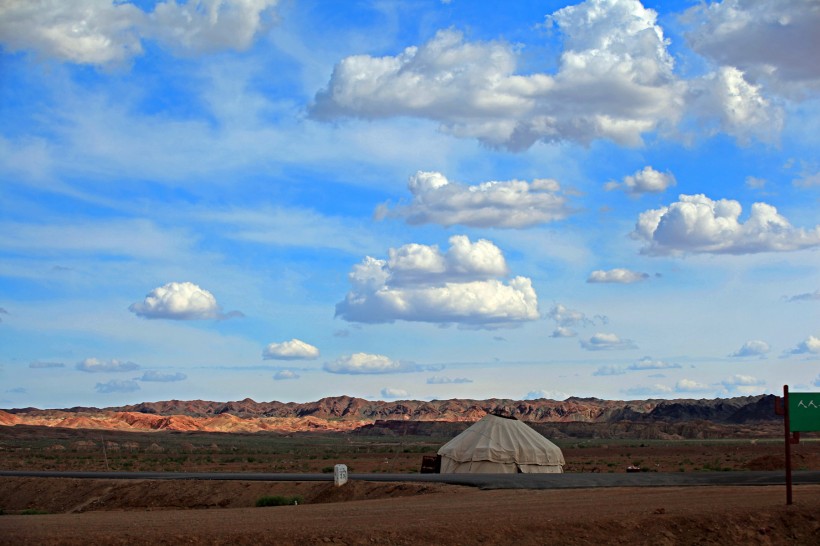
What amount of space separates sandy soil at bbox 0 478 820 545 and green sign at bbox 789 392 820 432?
2055 mm

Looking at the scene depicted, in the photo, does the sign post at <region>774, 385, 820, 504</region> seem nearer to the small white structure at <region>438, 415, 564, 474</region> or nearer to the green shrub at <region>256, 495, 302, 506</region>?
the green shrub at <region>256, 495, 302, 506</region>

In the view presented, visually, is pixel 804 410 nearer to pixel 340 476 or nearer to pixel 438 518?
pixel 438 518

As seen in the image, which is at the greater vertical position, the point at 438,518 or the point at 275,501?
the point at 438,518

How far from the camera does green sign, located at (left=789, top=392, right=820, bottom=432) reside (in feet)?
80.8

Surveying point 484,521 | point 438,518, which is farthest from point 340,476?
point 484,521

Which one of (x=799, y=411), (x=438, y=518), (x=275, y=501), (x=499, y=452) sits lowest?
Result: (x=275, y=501)

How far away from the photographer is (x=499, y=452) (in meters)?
43.8

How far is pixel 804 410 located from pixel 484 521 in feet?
30.9

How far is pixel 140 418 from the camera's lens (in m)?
177

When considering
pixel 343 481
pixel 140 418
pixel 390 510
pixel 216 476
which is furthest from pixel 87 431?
pixel 390 510

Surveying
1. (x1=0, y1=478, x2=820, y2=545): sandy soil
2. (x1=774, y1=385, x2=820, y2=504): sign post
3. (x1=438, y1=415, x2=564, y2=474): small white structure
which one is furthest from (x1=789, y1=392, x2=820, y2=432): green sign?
(x1=438, y1=415, x2=564, y2=474): small white structure

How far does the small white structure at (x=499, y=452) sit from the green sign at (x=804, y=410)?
20156mm

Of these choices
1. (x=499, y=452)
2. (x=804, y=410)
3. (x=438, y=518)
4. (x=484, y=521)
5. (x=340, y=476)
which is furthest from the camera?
(x=499, y=452)

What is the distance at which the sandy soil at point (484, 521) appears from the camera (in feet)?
65.0
